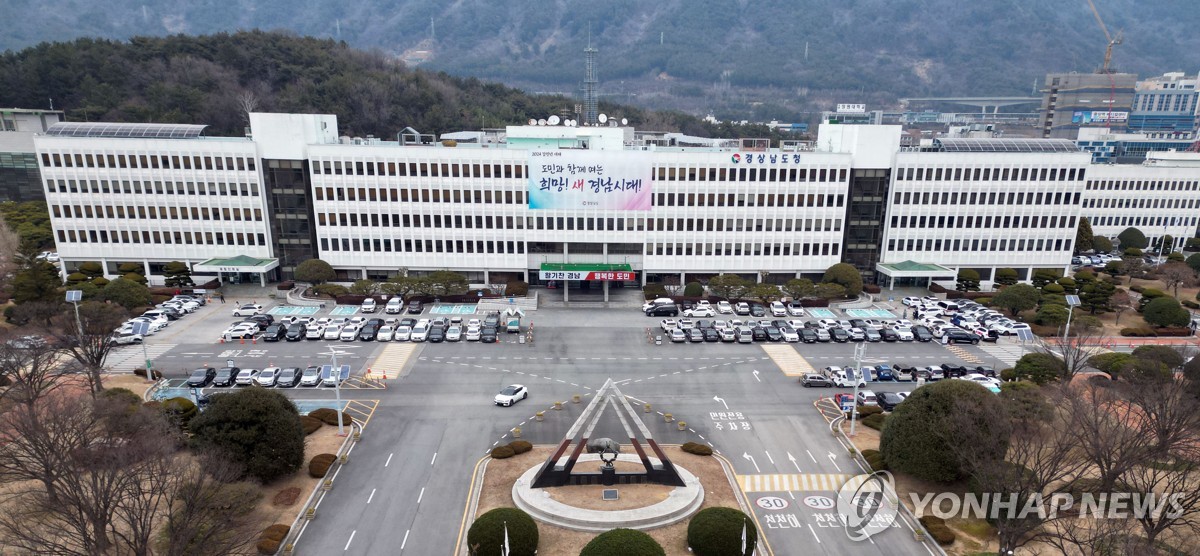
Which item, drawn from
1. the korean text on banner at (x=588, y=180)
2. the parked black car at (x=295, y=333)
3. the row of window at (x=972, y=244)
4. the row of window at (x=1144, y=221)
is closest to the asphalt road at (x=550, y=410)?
the parked black car at (x=295, y=333)

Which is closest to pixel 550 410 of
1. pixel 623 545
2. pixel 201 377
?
pixel 623 545

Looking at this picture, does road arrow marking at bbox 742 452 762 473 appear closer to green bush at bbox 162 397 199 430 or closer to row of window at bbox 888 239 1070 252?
green bush at bbox 162 397 199 430

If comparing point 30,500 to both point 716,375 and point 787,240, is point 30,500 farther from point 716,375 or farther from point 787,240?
point 787,240

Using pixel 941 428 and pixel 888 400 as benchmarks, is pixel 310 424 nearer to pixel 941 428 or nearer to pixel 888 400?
pixel 941 428

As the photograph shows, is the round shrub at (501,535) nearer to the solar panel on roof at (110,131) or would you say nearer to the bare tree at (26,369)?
the bare tree at (26,369)

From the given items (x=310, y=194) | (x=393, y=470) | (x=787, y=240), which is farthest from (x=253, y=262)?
(x=787, y=240)
